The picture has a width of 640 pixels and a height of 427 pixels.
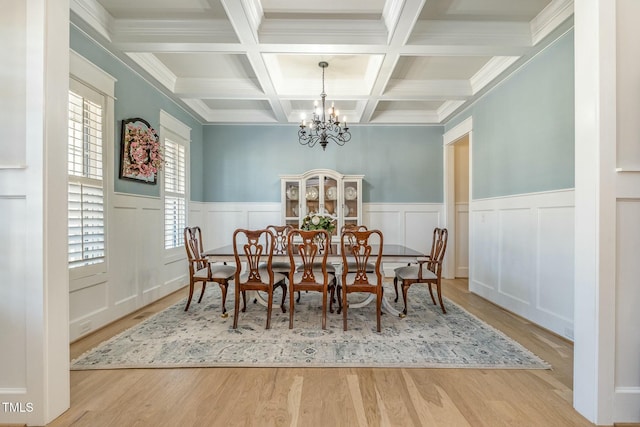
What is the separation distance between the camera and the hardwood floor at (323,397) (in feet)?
5.37

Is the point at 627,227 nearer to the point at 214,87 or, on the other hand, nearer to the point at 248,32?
the point at 248,32

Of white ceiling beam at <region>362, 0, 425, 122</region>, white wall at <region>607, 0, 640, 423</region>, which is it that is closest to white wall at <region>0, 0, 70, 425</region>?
white ceiling beam at <region>362, 0, 425, 122</region>

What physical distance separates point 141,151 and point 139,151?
0.03 metres

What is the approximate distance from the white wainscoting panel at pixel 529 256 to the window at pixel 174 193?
13.8 feet

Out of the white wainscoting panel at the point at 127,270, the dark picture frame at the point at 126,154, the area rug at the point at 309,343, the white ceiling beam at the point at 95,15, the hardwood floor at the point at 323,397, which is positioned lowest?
the hardwood floor at the point at 323,397

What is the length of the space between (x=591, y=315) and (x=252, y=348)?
2.18 meters

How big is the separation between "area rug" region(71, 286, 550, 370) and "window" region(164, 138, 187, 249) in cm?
136

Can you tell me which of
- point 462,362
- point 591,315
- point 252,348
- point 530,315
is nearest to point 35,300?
point 252,348

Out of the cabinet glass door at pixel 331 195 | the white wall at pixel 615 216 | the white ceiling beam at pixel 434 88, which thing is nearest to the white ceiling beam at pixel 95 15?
the white ceiling beam at pixel 434 88

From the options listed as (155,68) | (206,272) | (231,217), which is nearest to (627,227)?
(206,272)

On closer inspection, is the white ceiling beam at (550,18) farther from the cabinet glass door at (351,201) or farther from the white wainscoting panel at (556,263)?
the cabinet glass door at (351,201)

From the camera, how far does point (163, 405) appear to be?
5.77 ft

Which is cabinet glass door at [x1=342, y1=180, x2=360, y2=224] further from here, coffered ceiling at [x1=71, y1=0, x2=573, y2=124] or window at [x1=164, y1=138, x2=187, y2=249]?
window at [x1=164, y1=138, x2=187, y2=249]

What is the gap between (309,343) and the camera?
255cm
